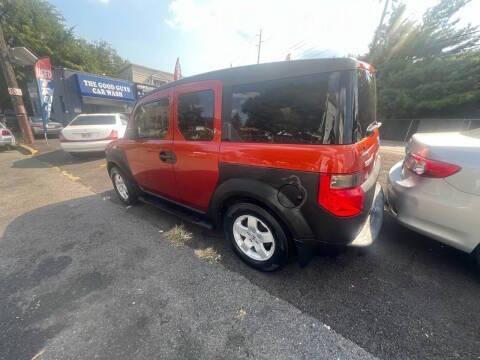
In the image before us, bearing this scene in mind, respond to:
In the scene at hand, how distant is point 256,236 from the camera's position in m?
2.11

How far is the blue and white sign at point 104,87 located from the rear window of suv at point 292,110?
1792 cm

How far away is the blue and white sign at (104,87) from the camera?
14.9 meters

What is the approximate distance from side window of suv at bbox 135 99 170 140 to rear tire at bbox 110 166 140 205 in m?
0.88

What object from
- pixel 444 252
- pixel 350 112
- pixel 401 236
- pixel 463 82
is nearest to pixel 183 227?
pixel 350 112

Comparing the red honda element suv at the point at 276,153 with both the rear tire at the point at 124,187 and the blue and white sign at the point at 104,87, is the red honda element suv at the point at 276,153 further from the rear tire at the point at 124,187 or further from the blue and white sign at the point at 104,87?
the blue and white sign at the point at 104,87

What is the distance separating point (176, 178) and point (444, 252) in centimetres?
316

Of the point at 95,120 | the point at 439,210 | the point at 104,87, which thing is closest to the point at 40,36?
the point at 104,87

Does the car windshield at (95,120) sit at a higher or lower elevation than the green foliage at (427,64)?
lower

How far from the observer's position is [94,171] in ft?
19.4

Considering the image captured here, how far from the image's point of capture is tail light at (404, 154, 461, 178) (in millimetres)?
1743

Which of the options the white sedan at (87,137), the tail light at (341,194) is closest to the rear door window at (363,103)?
the tail light at (341,194)

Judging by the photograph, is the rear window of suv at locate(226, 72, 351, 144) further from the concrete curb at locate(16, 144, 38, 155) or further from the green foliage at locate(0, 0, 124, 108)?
the green foliage at locate(0, 0, 124, 108)

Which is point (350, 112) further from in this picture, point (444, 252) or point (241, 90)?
point (444, 252)

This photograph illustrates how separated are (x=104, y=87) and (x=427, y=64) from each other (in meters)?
22.0
